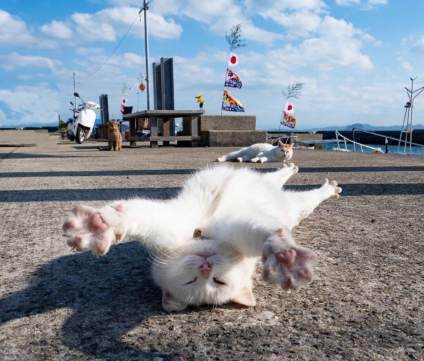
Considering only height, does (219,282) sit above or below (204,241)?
below

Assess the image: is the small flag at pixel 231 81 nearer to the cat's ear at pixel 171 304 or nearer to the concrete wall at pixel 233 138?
the concrete wall at pixel 233 138

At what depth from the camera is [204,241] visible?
144 cm

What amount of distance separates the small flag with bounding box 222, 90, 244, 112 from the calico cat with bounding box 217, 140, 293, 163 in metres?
6.97

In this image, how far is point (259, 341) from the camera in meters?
1.20

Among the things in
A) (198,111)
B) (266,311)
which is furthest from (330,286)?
(198,111)

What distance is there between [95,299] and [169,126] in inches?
481

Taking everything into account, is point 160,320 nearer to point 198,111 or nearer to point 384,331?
point 384,331

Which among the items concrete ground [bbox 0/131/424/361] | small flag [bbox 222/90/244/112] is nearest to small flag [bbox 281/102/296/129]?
small flag [bbox 222/90/244/112]

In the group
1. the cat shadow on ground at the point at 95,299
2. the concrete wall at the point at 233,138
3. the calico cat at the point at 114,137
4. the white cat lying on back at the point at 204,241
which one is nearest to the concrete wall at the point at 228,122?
the concrete wall at the point at 233,138

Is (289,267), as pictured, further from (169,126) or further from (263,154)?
(169,126)

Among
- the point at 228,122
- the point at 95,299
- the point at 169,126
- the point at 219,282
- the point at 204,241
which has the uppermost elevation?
the point at 228,122

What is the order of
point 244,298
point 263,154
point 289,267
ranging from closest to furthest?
point 289,267 < point 244,298 < point 263,154

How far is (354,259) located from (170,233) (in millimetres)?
937

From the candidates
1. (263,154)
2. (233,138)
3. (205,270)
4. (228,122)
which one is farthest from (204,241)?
(228,122)
